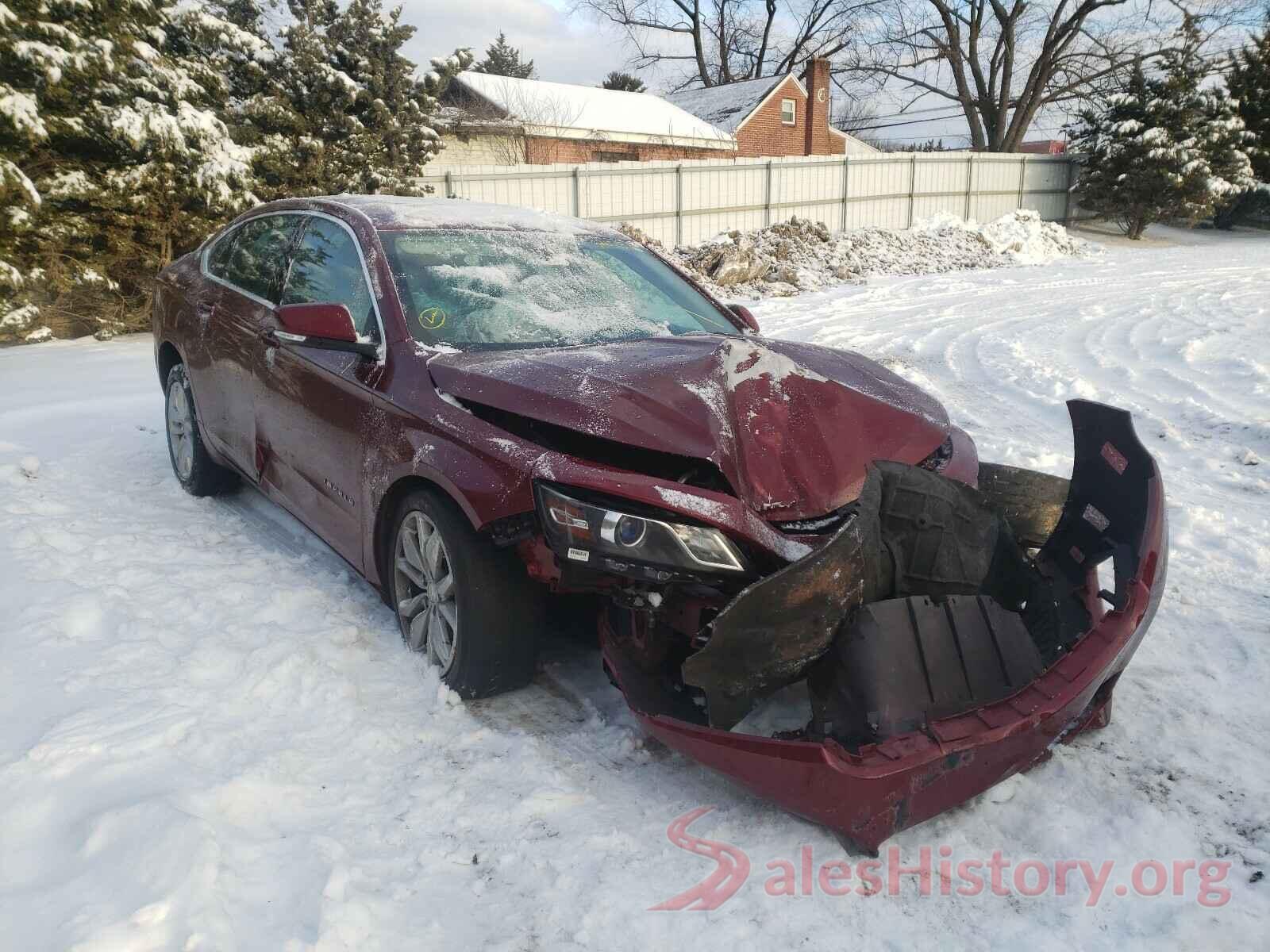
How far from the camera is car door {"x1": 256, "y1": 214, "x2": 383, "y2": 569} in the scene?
3221mm

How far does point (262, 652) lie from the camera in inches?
126

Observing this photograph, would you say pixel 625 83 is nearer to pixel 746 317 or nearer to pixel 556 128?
pixel 556 128

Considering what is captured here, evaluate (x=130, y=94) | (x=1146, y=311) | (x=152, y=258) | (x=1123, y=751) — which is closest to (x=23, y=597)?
(x=1123, y=751)

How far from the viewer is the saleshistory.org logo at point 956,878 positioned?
211cm

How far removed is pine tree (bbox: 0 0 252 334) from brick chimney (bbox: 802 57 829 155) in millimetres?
28316

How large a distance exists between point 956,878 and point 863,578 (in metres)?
0.76

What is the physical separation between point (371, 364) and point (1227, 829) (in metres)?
2.95

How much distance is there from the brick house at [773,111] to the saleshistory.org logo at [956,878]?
1264 inches

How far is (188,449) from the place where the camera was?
485 cm

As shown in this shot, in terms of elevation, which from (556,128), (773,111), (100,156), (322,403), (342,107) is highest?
(773,111)

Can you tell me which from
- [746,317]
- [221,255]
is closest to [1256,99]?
[746,317]

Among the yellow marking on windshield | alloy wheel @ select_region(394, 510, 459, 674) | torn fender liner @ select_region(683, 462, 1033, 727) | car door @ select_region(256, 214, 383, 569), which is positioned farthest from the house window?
torn fender liner @ select_region(683, 462, 1033, 727)

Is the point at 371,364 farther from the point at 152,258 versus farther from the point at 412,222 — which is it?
the point at 152,258

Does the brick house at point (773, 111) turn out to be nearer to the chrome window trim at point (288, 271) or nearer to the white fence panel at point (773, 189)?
the white fence panel at point (773, 189)
